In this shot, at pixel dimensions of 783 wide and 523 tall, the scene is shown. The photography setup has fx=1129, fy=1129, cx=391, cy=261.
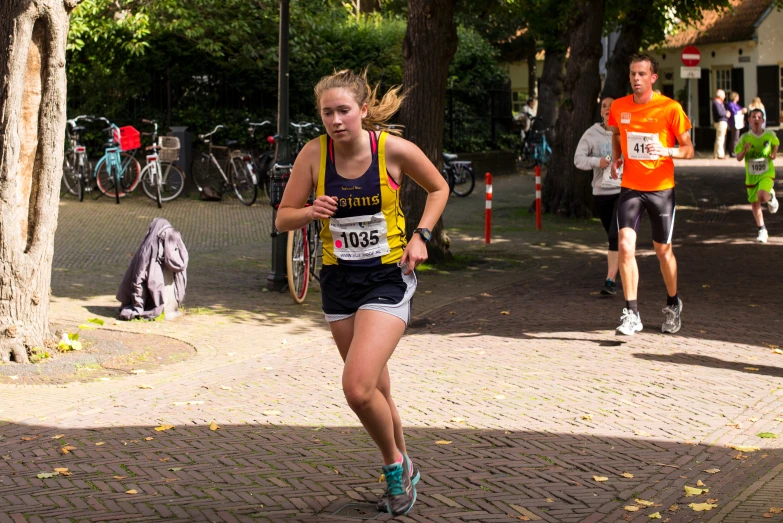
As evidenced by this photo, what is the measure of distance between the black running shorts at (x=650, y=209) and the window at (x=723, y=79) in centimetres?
3450

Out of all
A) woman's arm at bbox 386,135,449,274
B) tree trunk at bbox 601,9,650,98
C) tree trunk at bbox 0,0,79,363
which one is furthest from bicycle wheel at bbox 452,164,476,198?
woman's arm at bbox 386,135,449,274

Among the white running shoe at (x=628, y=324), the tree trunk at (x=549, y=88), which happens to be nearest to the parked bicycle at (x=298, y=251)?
the white running shoe at (x=628, y=324)

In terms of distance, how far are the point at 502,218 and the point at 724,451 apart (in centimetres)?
1306

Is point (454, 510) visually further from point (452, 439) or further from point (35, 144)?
point (35, 144)

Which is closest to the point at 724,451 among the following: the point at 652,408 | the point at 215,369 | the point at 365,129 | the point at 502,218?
the point at 652,408

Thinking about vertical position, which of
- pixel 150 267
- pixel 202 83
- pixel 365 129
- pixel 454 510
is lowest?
pixel 454 510

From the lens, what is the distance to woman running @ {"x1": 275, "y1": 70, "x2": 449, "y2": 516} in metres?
4.66

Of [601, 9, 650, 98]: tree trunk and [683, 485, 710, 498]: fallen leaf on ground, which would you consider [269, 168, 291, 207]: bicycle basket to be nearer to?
[683, 485, 710, 498]: fallen leaf on ground

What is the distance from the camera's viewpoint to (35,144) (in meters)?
8.19

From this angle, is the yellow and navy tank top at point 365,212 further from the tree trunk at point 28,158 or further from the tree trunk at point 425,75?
the tree trunk at point 425,75

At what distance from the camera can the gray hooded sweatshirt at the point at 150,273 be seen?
9758 mm

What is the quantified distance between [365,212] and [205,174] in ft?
51.2

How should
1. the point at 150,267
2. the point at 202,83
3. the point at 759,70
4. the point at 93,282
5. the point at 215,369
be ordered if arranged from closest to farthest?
the point at 215,369 → the point at 150,267 → the point at 93,282 → the point at 202,83 → the point at 759,70

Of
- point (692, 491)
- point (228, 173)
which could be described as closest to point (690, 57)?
point (228, 173)
